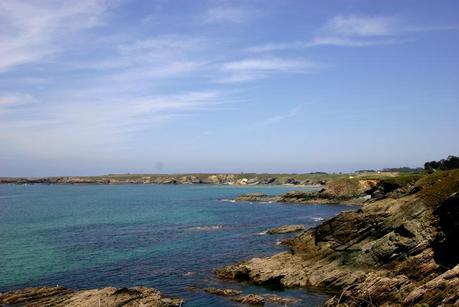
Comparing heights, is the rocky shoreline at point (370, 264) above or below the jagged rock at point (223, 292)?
above

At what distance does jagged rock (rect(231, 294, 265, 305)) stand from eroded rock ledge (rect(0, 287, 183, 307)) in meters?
5.46

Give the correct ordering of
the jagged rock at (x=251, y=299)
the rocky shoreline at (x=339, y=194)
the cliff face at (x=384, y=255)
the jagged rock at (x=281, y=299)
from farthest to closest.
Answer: the rocky shoreline at (x=339, y=194)
the jagged rock at (x=281, y=299)
the jagged rock at (x=251, y=299)
the cliff face at (x=384, y=255)

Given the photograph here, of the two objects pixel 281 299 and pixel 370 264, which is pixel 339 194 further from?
pixel 281 299

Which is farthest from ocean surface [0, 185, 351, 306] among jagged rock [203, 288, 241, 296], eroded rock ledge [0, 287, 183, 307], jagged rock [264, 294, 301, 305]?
eroded rock ledge [0, 287, 183, 307]

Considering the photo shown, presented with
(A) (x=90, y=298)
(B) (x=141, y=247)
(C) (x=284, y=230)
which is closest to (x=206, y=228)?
(C) (x=284, y=230)

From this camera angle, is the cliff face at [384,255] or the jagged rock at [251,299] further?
the jagged rock at [251,299]

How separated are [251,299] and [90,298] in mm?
14138

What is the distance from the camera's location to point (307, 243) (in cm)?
5925

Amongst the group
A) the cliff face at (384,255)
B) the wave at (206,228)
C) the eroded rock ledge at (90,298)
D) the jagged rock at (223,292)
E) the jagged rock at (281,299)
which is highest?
the cliff face at (384,255)

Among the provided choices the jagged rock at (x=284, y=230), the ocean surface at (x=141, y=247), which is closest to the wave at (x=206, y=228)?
the ocean surface at (x=141, y=247)

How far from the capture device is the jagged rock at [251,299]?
132 ft

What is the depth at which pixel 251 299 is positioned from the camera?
1599 inches

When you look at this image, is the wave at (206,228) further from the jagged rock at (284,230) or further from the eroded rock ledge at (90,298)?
the eroded rock ledge at (90,298)

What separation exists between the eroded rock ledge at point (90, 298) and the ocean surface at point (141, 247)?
161 inches
